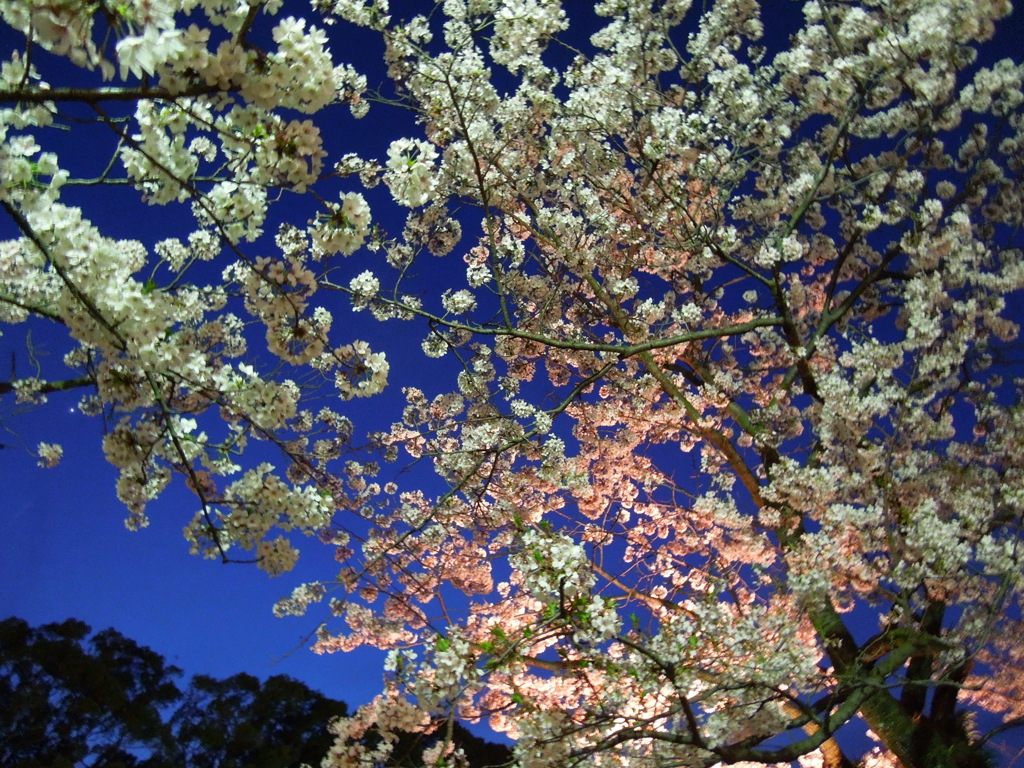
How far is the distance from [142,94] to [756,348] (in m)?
7.14

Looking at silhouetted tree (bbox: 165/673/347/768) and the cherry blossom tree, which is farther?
A: silhouetted tree (bbox: 165/673/347/768)

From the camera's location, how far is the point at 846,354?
20.6 feet

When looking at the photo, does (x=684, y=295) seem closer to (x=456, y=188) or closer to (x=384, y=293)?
(x=456, y=188)

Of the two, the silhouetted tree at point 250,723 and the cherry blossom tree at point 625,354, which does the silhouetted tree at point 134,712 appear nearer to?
the silhouetted tree at point 250,723

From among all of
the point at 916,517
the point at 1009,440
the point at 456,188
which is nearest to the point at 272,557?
the point at 456,188

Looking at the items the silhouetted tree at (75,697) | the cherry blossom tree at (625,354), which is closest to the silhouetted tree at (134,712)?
the silhouetted tree at (75,697)

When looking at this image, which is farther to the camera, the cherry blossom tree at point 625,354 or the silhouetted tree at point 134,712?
the silhouetted tree at point 134,712

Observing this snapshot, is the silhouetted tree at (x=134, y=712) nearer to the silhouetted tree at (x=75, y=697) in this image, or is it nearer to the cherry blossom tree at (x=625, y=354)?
the silhouetted tree at (x=75, y=697)

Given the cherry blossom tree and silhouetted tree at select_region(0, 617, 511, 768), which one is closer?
the cherry blossom tree

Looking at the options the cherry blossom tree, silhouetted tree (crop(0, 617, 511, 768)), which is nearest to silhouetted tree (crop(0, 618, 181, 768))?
silhouetted tree (crop(0, 617, 511, 768))

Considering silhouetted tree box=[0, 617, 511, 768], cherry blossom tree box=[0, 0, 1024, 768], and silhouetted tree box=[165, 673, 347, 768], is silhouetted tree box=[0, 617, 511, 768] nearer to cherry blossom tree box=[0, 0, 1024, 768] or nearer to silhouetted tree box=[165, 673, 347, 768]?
silhouetted tree box=[165, 673, 347, 768]

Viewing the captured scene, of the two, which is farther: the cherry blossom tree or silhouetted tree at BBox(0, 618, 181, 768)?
silhouetted tree at BBox(0, 618, 181, 768)

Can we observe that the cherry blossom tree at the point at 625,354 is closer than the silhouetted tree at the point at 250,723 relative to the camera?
Yes

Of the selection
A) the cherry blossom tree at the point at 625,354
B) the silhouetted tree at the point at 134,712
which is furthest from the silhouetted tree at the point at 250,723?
the cherry blossom tree at the point at 625,354
